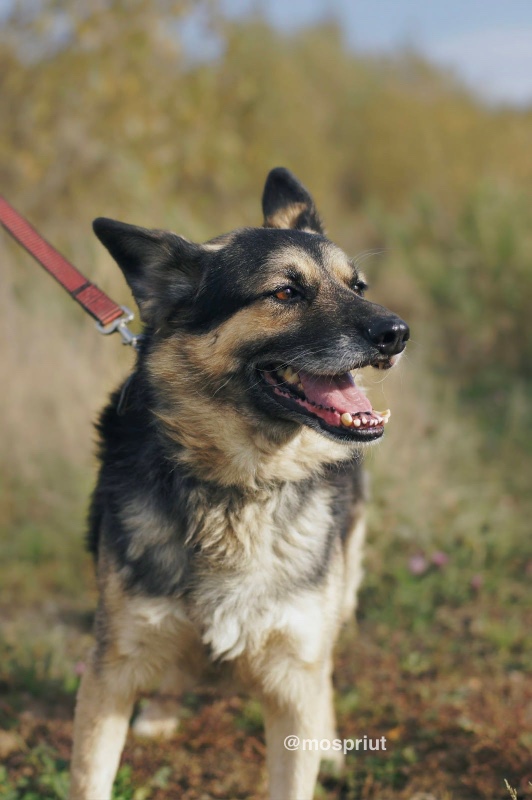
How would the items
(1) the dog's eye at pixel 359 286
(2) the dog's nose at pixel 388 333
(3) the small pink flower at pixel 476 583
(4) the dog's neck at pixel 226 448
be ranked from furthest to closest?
(3) the small pink flower at pixel 476 583 < (1) the dog's eye at pixel 359 286 < (4) the dog's neck at pixel 226 448 < (2) the dog's nose at pixel 388 333

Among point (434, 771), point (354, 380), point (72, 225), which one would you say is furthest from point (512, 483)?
point (72, 225)

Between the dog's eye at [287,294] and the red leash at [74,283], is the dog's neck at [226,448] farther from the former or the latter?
the red leash at [74,283]

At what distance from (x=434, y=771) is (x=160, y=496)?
6.37ft

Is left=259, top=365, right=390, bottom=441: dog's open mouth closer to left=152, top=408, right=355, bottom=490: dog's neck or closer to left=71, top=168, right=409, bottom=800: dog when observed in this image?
left=71, top=168, right=409, bottom=800: dog

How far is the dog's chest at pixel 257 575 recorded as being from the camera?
2721 millimetres

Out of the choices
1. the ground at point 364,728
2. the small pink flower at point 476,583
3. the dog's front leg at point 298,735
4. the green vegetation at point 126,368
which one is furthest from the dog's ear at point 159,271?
the small pink flower at point 476,583

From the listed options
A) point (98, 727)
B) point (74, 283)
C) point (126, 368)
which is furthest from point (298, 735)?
point (126, 368)

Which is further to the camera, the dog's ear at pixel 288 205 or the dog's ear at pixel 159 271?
the dog's ear at pixel 288 205

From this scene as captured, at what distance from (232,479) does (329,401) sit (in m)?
0.48

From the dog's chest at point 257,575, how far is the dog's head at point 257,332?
332mm

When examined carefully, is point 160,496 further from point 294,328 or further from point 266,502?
point 294,328

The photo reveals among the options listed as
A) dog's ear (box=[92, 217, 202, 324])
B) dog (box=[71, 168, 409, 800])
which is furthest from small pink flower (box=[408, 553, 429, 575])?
dog's ear (box=[92, 217, 202, 324])

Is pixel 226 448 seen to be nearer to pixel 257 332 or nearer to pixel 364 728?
pixel 257 332

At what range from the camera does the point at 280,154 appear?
1330 cm
